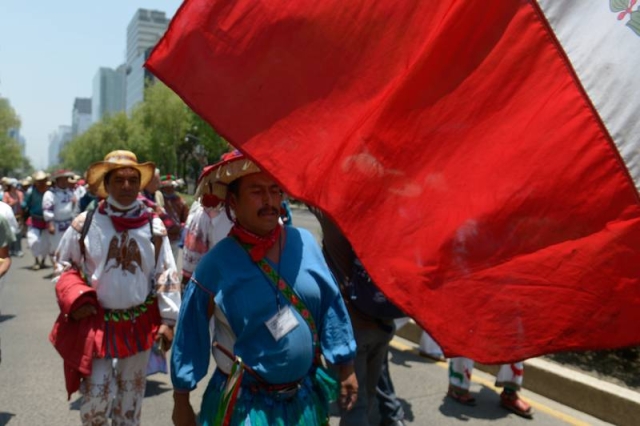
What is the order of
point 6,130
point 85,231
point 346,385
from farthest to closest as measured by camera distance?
1. point 6,130
2. point 85,231
3. point 346,385

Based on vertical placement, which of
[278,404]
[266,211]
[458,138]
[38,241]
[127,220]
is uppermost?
[458,138]

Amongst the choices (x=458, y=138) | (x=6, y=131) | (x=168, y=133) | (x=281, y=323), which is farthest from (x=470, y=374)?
(x=6, y=131)

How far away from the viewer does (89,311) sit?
3.70 meters

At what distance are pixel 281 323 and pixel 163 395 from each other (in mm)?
3428

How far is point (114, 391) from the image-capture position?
389cm

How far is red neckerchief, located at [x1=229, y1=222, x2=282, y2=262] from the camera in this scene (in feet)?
8.60

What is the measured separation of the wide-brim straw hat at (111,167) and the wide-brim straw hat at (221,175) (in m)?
1.18

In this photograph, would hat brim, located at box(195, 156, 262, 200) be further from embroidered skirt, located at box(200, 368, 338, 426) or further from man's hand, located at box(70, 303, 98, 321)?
man's hand, located at box(70, 303, 98, 321)

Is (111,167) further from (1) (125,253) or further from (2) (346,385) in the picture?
(2) (346,385)

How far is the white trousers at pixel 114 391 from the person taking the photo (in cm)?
377

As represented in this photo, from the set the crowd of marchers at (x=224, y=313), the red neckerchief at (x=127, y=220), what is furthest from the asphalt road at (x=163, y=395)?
the red neckerchief at (x=127, y=220)

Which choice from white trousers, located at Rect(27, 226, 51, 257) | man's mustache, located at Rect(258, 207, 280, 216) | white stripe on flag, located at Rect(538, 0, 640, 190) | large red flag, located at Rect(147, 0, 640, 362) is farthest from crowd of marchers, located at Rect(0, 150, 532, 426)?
white trousers, located at Rect(27, 226, 51, 257)

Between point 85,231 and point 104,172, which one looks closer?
point 85,231

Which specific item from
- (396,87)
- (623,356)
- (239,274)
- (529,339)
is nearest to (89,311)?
(239,274)
